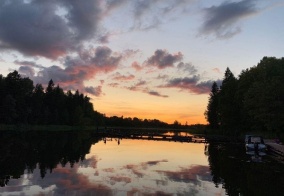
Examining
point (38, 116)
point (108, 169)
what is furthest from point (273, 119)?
point (38, 116)

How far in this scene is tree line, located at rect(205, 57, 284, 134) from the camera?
193ft

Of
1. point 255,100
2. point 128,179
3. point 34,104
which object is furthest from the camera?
point 34,104

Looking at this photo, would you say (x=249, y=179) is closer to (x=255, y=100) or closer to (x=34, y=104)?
(x=255, y=100)

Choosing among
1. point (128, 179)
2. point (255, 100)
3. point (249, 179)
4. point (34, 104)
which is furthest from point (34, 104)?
point (249, 179)

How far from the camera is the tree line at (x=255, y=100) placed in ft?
193

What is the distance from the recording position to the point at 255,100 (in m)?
65.0

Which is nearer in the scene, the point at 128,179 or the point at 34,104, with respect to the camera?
the point at 128,179

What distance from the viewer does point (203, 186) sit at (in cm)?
2250

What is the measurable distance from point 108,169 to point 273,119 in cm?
3990

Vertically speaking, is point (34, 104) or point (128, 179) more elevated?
point (34, 104)

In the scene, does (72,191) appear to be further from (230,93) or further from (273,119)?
(230,93)

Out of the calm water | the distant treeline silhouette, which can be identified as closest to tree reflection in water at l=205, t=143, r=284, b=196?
the calm water

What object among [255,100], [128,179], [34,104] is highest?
[34,104]

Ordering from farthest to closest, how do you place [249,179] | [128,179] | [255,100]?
[255,100]
[249,179]
[128,179]
